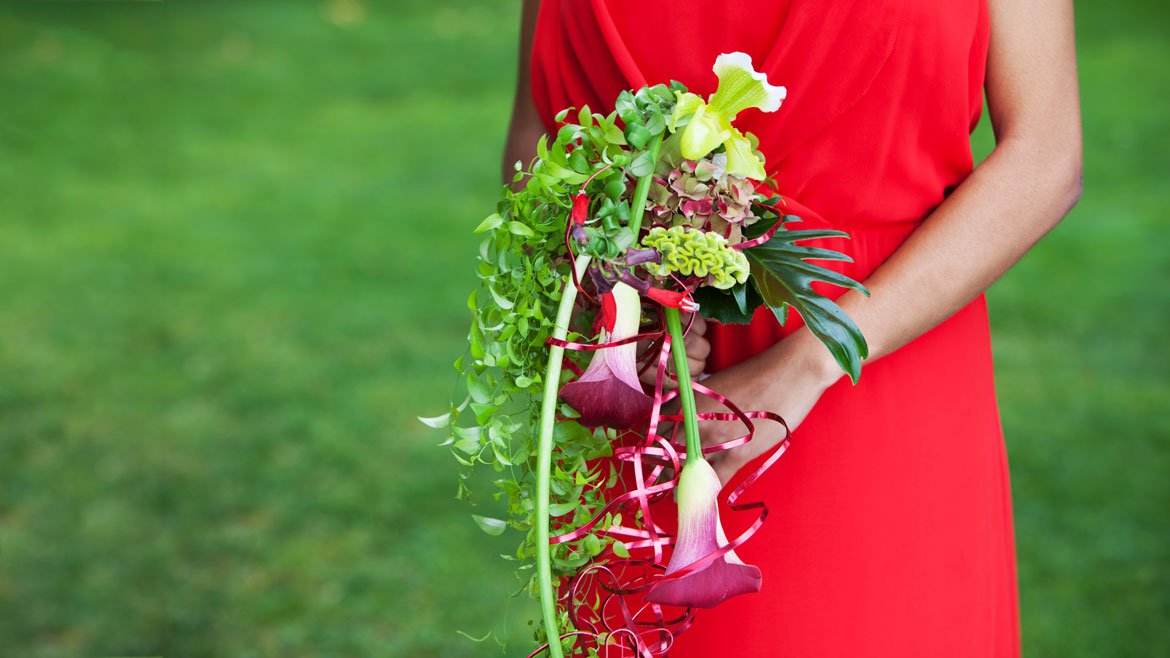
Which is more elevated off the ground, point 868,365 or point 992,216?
point 992,216

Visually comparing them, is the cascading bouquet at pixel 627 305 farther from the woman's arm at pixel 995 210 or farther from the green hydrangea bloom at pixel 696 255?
the woman's arm at pixel 995 210

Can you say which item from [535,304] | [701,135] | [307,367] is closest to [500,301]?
[535,304]

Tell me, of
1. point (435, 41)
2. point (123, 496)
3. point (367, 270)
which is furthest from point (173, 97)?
point (123, 496)

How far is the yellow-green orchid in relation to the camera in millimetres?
1337

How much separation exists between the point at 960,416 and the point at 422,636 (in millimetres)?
2352

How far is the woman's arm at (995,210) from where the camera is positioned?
5.50 ft

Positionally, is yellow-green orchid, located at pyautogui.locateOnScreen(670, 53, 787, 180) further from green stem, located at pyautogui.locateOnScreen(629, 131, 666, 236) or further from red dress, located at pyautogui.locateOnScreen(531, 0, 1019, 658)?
red dress, located at pyautogui.locateOnScreen(531, 0, 1019, 658)

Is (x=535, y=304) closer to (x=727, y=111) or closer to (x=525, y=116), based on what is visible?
(x=727, y=111)

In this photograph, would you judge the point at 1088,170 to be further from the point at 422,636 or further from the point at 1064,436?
the point at 422,636

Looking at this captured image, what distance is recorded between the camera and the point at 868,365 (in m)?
1.79

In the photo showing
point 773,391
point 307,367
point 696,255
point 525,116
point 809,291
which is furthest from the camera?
point 307,367

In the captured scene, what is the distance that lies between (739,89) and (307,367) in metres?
4.37

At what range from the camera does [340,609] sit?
→ 153 inches

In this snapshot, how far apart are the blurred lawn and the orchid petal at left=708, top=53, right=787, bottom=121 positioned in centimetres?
269
